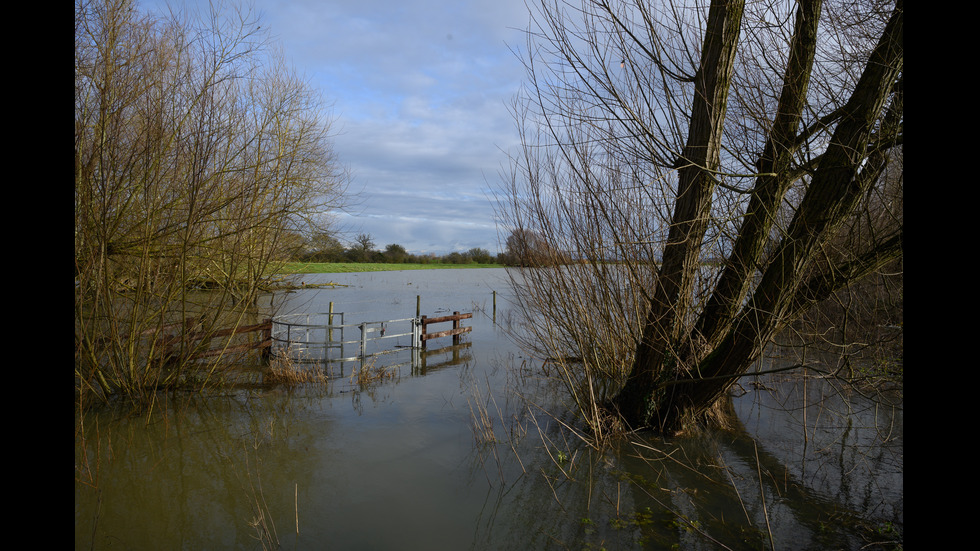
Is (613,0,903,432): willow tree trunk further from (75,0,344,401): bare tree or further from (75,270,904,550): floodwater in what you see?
(75,0,344,401): bare tree

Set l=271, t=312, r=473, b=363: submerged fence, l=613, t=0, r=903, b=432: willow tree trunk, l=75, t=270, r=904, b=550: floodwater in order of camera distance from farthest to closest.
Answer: l=271, t=312, r=473, b=363: submerged fence
l=75, t=270, r=904, b=550: floodwater
l=613, t=0, r=903, b=432: willow tree trunk

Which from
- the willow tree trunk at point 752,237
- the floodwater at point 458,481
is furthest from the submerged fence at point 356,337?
the willow tree trunk at point 752,237

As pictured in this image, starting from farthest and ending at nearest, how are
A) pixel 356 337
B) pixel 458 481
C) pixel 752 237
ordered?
pixel 356 337
pixel 458 481
pixel 752 237

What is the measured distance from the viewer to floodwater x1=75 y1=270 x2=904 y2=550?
4.84 meters

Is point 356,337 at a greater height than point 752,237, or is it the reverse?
point 752,237

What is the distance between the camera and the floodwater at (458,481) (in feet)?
15.9

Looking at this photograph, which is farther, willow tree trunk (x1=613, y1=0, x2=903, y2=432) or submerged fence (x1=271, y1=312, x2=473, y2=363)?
submerged fence (x1=271, y1=312, x2=473, y2=363)

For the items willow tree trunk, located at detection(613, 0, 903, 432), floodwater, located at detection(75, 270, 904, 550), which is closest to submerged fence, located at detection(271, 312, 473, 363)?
floodwater, located at detection(75, 270, 904, 550)

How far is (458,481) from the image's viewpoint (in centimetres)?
618

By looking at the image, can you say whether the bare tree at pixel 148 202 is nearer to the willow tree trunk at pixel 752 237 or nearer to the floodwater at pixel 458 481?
the floodwater at pixel 458 481

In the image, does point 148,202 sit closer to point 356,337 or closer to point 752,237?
point 752,237

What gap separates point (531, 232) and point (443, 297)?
1069 inches

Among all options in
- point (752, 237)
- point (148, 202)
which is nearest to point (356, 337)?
point (148, 202)
